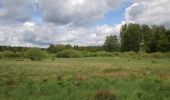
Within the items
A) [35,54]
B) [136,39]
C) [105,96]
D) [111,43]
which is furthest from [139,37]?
[105,96]

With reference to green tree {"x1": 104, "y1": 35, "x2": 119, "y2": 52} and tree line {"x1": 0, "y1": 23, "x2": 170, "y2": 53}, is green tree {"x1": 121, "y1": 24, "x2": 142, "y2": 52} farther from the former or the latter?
green tree {"x1": 104, "y1": 35, "x2": 119, "y2": 52}

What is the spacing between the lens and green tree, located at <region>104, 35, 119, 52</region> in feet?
378

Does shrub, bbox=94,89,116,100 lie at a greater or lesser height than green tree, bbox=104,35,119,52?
lesser

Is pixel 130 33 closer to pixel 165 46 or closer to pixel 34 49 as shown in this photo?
pixel 165 46

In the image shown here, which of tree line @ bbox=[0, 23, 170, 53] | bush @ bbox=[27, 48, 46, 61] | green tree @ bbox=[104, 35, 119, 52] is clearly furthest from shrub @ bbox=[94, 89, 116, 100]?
green tree @ bbox=[104, 35, 119, 52]

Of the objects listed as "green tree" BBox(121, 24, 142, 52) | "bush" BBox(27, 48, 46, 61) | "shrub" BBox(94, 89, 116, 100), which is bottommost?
"shrub" BBox(94, 89, 116, 100)

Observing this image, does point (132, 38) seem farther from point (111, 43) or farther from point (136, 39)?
point (111, 43)

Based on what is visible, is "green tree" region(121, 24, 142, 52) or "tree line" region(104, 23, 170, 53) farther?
"green tree" region(121, 24, 142, 52)

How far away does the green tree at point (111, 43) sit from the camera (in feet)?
378

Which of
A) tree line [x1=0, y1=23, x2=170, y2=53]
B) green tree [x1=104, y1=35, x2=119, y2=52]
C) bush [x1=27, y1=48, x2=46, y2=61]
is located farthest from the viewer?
green tree [x1=104, y1=35, x2=119, y2=52]

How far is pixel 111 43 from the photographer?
383 feet

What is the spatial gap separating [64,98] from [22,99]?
1.60m

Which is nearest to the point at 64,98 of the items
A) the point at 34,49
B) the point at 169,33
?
the point at 34,49

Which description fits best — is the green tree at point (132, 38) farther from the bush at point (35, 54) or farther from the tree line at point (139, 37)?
the bush at point (35, 54)
